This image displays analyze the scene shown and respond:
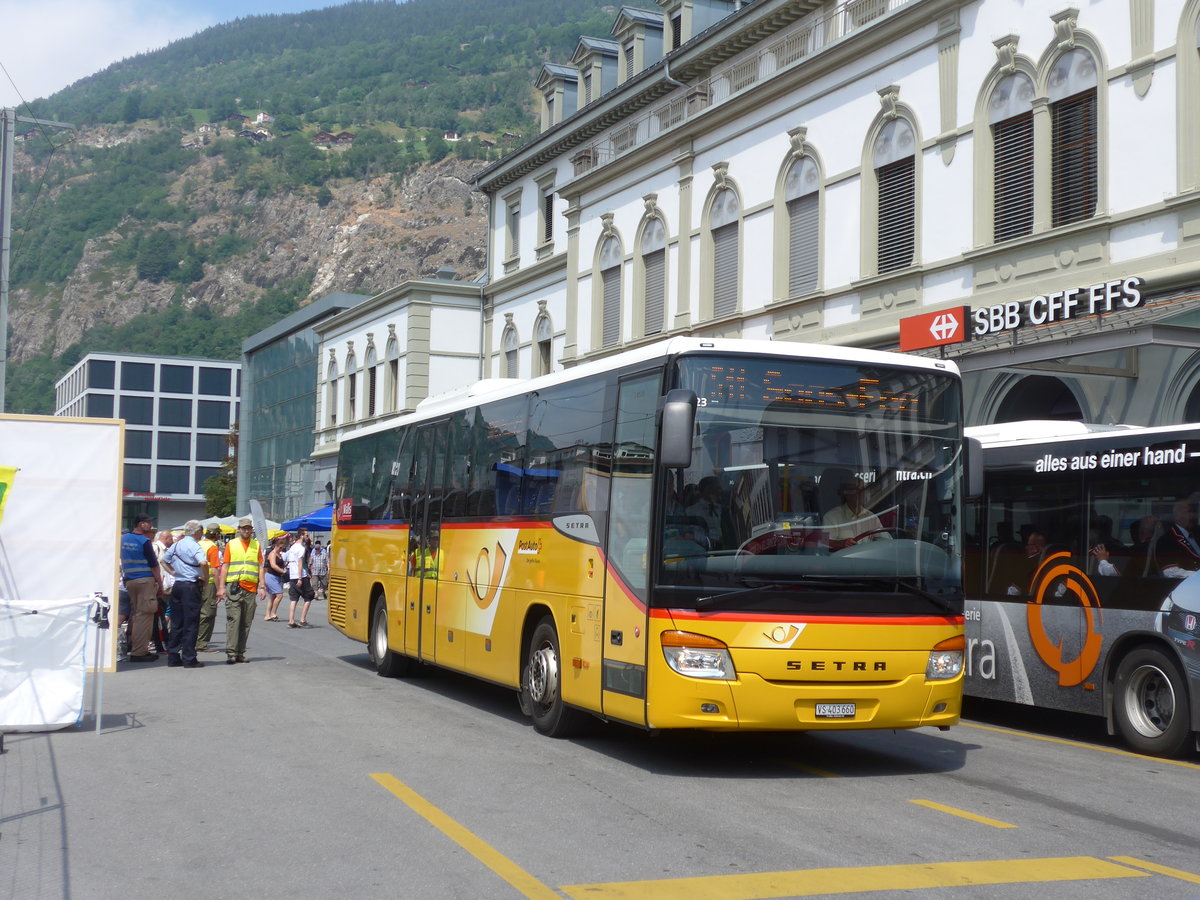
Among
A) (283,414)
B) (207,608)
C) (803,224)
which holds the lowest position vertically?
(207,608)

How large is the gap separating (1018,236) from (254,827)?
15.9 m

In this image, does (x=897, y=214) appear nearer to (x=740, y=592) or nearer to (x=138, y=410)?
(x=740, y=592)

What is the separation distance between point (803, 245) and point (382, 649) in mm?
12042

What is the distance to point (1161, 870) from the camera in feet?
23.2

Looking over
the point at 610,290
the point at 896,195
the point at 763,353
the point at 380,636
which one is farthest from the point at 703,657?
the point at 610,290

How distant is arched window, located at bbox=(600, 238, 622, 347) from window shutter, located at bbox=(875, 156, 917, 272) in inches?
351

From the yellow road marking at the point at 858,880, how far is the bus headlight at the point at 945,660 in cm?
278

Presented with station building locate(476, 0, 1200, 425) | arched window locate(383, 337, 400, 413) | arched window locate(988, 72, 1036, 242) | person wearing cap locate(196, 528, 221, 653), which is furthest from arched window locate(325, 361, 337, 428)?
arched window locate(988, 72, 1036, 242)

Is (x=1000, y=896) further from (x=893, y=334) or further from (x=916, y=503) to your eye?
(x=893, y=334)

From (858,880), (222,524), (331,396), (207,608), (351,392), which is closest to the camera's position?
(858,880)

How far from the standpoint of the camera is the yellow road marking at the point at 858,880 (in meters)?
6.34

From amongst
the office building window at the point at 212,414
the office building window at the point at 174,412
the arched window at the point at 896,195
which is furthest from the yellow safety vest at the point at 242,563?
the office building window at the point at 212,414

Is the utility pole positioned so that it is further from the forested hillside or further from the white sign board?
the forested hillside

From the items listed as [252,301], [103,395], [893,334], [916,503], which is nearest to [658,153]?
[893,334]
